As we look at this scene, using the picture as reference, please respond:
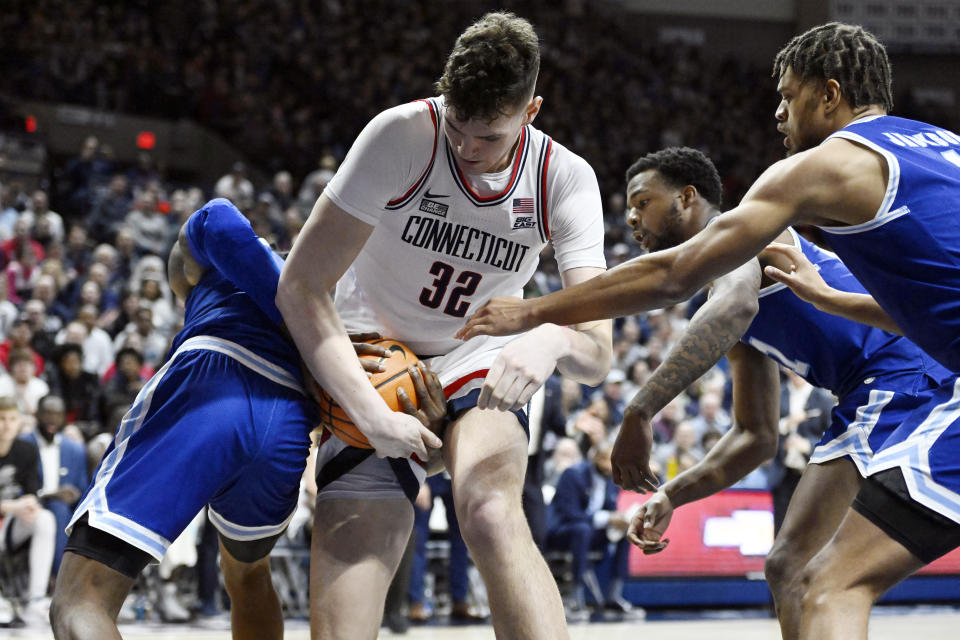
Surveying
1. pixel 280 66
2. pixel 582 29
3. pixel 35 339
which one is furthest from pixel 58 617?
pixel 582 29

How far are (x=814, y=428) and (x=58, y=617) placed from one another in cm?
734

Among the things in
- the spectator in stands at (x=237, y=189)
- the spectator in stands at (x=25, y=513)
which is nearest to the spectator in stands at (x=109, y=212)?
the spectator in stands at (x=237, y=189)

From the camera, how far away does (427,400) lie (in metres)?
3.31

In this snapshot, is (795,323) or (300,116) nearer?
(795,323)

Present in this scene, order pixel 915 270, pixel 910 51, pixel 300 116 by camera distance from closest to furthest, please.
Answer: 1. pixel 915 270
2. pixel 300 116
3. pixel 910 51

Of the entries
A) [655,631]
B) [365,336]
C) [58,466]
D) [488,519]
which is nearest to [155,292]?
[58,466]

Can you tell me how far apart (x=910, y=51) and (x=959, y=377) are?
20.7 m

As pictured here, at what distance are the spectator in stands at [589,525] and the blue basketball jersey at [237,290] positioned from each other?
577cm

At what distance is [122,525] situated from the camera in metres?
3.10

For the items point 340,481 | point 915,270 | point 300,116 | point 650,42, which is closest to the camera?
point 915,270

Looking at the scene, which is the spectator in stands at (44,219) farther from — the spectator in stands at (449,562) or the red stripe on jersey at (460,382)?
the red stripe on jersey at (460,382)

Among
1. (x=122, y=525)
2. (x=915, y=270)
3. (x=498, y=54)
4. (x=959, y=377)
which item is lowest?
(x=122, y=525)

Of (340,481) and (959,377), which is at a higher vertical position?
(959,377)

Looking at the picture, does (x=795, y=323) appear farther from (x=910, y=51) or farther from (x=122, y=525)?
(x=910, y=51)
